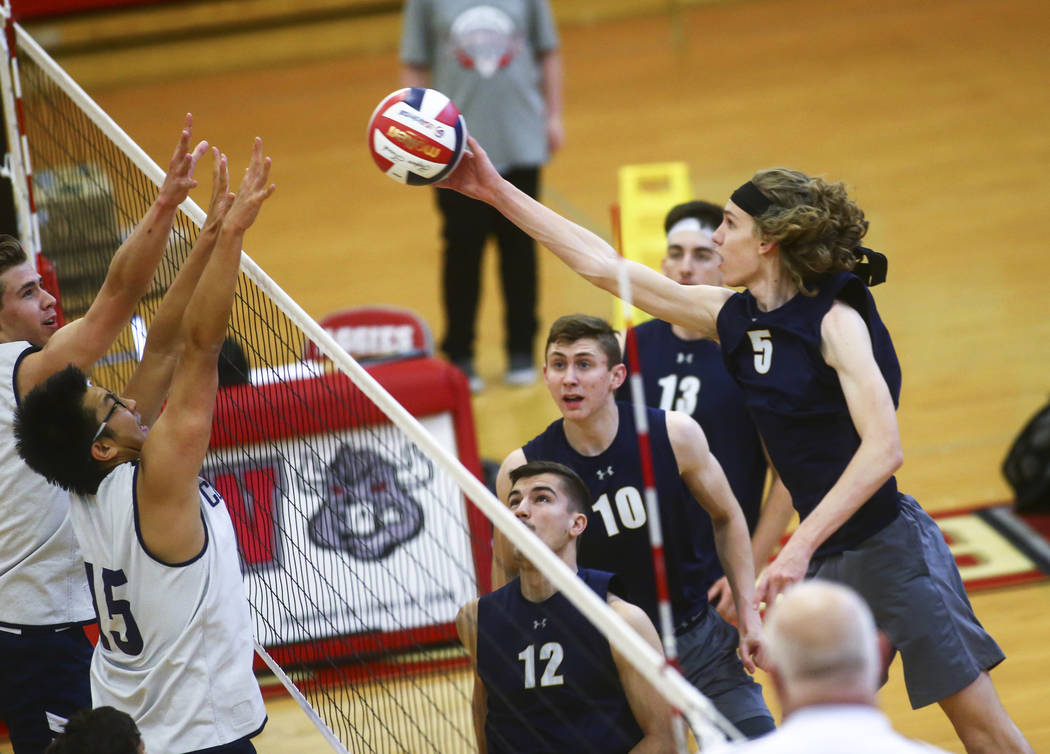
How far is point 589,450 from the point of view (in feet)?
15.7

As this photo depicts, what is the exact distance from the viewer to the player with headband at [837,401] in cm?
408

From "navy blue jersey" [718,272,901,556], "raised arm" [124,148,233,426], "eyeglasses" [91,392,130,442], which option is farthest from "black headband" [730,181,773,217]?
"eyeglasses" [91,392,130,442]

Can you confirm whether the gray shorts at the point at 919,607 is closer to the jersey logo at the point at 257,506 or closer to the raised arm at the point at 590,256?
the raised arm at the point at 590,256

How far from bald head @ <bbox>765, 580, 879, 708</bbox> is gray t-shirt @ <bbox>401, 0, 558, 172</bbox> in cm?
709

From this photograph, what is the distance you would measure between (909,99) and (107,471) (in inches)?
476

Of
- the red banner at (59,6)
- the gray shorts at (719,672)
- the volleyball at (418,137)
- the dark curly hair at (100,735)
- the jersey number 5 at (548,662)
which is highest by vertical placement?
the red banner at (59,6)

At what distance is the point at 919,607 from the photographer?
4.13 meters

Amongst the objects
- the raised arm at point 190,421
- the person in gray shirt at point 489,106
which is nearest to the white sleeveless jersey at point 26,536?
the raised arm at point 190,421

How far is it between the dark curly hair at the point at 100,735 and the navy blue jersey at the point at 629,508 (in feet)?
5.85

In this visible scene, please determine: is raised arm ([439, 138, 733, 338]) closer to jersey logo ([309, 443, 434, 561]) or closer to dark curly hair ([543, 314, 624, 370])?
dark curly hair ([543, 314, 624, 370])

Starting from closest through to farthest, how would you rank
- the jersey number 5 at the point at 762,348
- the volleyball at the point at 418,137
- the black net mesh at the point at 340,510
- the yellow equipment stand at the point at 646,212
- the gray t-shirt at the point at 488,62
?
the jersey number 5 at the point at 762,348 → the volleyball at the point at 418,137 → the black net mesh at the point at 340,510 → the yellow equipment stand at the point at 646,212 → the gray t-shirt at the point at 488,62

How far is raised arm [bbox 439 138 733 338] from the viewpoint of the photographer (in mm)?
4410

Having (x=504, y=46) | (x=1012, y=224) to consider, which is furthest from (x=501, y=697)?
(x=1012, y=224)

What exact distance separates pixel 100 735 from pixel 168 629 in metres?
0.40
